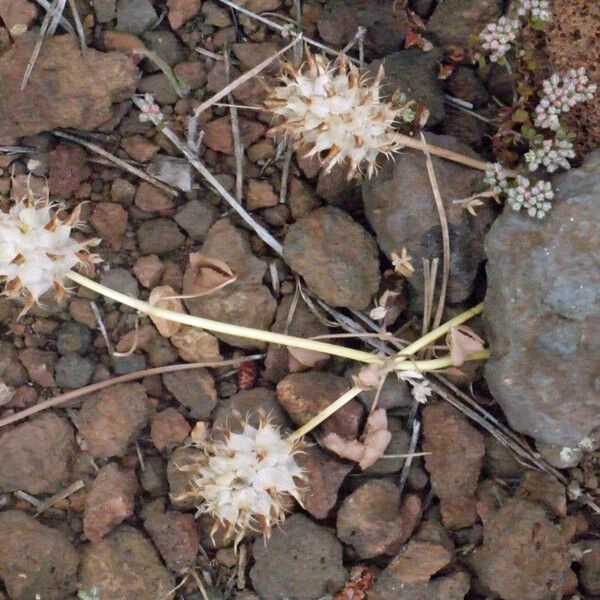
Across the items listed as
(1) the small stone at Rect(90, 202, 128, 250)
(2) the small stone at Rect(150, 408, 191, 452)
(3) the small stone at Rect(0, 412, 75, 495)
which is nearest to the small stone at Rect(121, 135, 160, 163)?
(1) the small stone at Rect(90, 202, 128, 250)

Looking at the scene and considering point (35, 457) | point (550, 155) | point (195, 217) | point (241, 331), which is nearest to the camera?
point (550, 155)

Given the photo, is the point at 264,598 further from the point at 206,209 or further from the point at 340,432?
the point at 206,209

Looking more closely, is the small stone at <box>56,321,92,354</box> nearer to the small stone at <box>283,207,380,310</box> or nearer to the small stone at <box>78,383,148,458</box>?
the small stone at <box>78,383,148,458</box>

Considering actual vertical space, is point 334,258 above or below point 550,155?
below

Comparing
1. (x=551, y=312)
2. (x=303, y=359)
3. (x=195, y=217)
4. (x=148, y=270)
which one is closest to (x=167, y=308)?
(x=148, y=270)

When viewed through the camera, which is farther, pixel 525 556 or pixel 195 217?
pixel 195 217

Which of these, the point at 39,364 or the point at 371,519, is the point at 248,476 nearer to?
the point at 371,519

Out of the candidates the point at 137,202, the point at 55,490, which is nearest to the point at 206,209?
the point at 137,202
